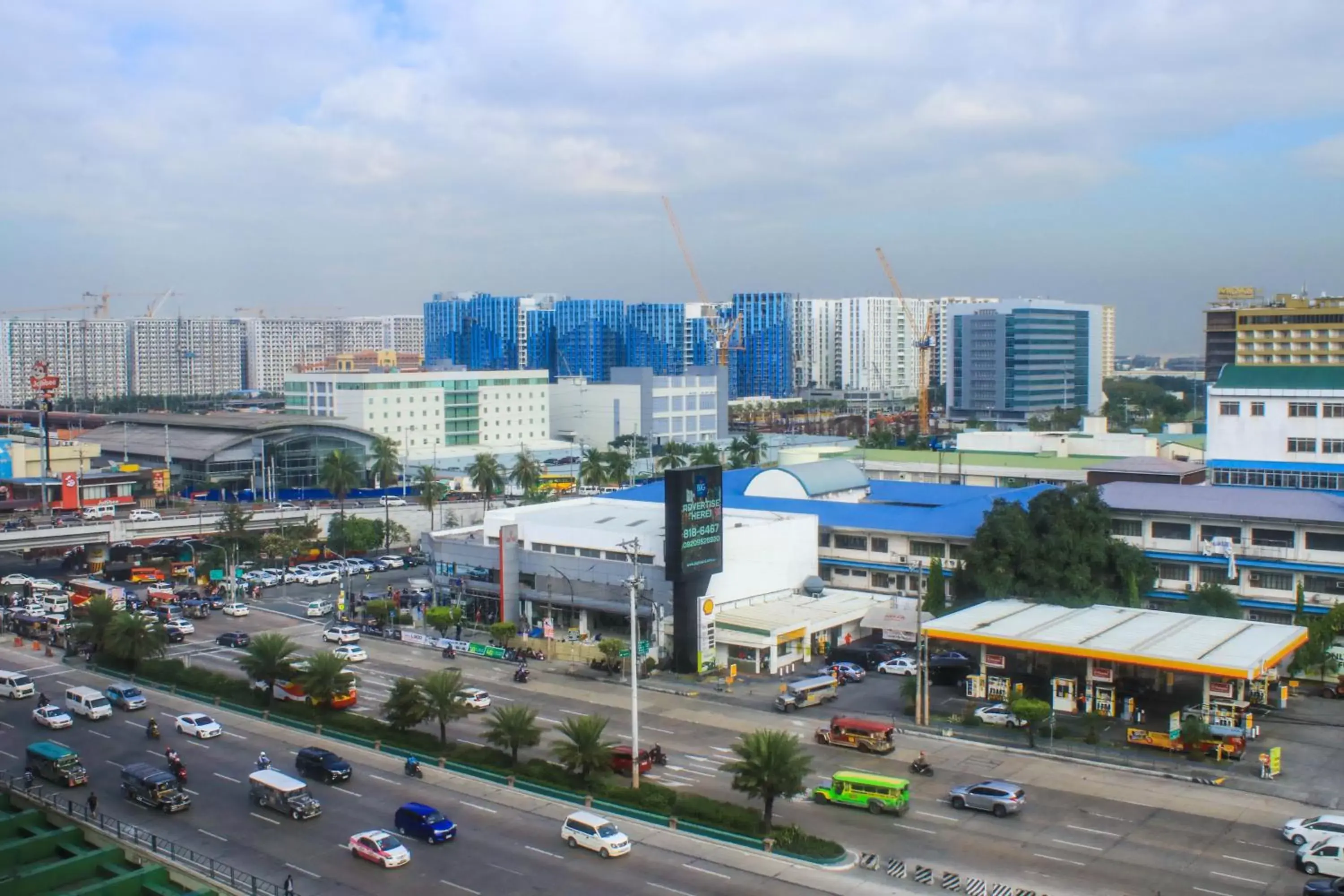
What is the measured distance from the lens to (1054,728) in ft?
124

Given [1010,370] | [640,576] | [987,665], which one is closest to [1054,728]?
[987,665]

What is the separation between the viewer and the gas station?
37.1 metres

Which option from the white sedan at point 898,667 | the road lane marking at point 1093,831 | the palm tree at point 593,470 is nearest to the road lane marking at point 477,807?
the road lane marking at point 1093,831

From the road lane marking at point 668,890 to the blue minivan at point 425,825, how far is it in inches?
214

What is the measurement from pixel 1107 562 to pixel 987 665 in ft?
31.8

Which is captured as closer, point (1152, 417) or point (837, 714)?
point (837, 714)

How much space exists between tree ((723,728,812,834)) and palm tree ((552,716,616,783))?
4046 mm

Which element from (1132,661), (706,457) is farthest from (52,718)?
(706,457)

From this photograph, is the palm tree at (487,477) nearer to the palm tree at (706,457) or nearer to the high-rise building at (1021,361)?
the palm tree at (706,457)

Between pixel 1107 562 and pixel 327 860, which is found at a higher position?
pixel 1107 562

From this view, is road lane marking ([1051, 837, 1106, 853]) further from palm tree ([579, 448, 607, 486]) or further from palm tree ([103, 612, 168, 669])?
palm tree ([579, 448, 607, 486])

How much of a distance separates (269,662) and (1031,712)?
80.1ft

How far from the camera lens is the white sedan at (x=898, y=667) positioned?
4559 cm

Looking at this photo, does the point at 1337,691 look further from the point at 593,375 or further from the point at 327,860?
the point at 593,375
